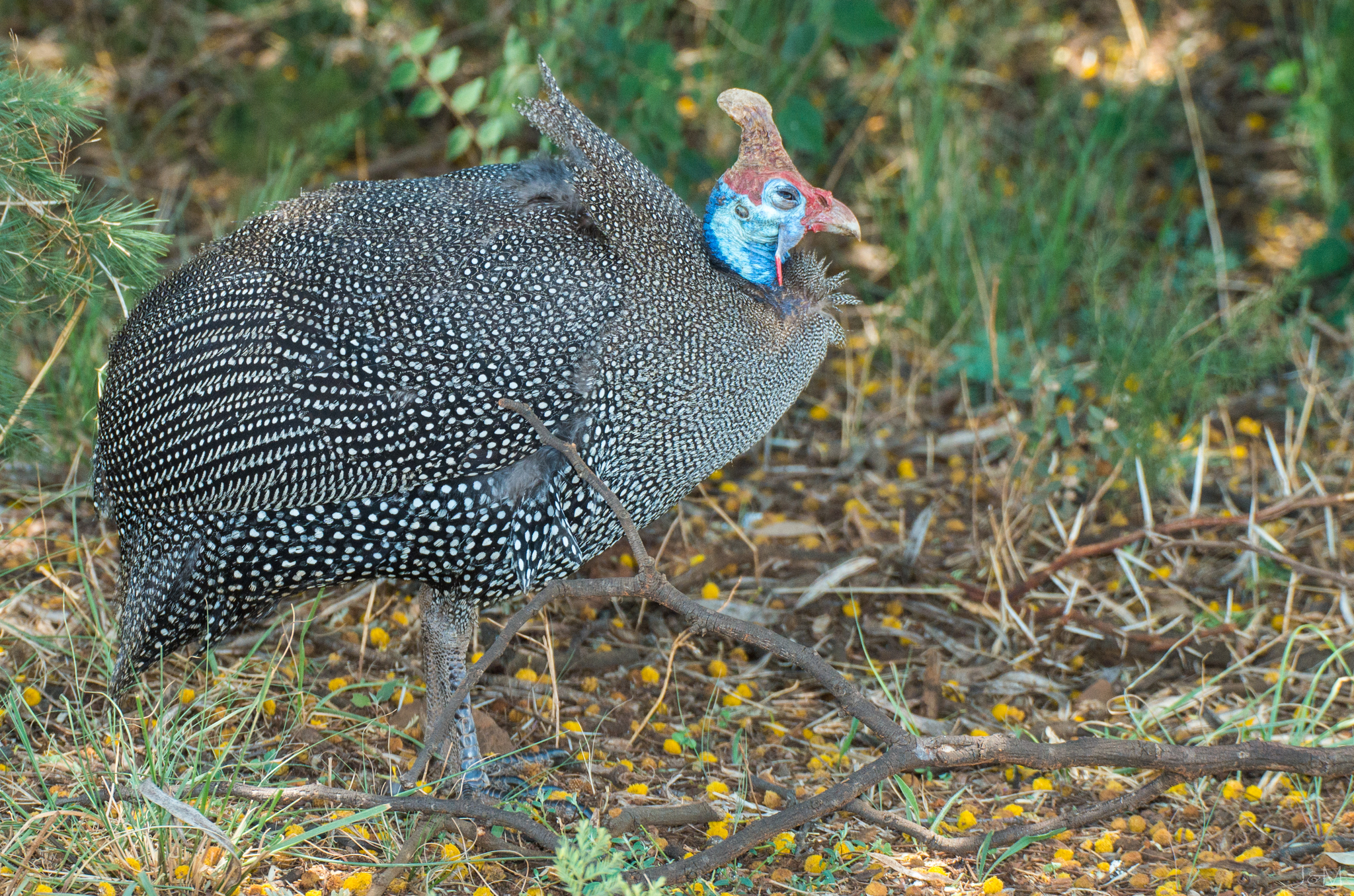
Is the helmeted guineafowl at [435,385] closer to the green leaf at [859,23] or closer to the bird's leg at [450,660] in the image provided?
the bird's leg at [450,660]

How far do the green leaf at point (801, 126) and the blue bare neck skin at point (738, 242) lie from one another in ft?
4.11

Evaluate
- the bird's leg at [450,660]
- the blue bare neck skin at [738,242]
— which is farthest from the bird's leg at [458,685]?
the blue bare neck skin at [738,242]

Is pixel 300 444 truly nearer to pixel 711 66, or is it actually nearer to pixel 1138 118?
pixel 711 66

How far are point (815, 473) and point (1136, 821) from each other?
1585 millimetres

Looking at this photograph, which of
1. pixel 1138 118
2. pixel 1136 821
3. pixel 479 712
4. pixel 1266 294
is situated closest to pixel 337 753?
pixel 479 712

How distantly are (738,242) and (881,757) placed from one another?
3.67 ft

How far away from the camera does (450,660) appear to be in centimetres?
282

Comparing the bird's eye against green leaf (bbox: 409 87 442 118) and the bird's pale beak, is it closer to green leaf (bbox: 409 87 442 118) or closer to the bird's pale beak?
the bird's pale beak

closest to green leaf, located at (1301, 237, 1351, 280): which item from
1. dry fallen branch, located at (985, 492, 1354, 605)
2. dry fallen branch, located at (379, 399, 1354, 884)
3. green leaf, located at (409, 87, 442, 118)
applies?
dry fallen branch, located at (985, 492, 1354, 605)

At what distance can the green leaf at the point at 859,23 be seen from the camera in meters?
4.22

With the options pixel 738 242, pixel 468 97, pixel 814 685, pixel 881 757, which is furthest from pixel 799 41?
pixel 881 757

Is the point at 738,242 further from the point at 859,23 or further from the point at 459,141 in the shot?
the point at 859,23

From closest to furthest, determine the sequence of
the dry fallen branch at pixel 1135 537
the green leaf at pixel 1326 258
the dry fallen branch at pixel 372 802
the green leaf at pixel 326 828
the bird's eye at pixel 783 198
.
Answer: the green leaf at pixel 326 828 → the dry fallen branch at pixel 372 802 → the bird's eye at pixel 783 198 → the dry fallen branch at pixel 1135 537 → the green leaf at pixel 1326 258

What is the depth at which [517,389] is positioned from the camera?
8.25ft
